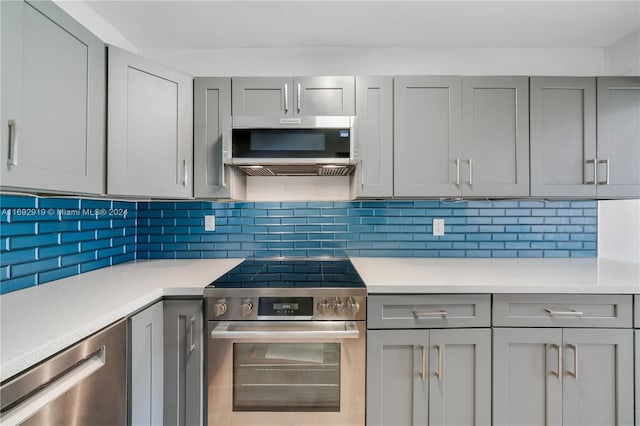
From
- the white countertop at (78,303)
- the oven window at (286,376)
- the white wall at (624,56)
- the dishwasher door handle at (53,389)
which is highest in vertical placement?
the white wall at (624,56)

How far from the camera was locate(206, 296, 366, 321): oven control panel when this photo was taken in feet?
4.99

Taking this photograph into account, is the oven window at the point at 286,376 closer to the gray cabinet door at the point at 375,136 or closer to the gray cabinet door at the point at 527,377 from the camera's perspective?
the gray cabinet door at the point at 527,377

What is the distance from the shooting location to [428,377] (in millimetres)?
1524

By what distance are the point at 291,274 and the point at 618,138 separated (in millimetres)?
2065

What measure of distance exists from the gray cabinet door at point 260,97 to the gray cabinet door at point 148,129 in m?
0.28

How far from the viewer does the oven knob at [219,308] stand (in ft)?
4.94

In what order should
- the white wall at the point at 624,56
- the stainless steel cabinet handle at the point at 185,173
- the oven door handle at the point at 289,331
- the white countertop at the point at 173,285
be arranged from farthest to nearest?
1. the white wall at the point at 624,56
2. the stainless steel cabinet handle at the point at 185,173
3. the oven door handle at the point at 289,331
4. the white countertop at the point at 173,285

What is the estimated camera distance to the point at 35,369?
850mm

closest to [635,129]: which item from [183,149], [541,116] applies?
[541,116]

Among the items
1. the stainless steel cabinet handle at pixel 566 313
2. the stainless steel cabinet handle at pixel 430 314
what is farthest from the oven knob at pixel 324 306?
the stainless steel cabinet handle at pixel 566 313

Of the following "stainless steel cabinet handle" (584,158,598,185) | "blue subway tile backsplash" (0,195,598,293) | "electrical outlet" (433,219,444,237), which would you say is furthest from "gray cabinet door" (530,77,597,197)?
"electrical outlet" (433,219,444,237)

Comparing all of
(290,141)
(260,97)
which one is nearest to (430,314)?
(290,141)

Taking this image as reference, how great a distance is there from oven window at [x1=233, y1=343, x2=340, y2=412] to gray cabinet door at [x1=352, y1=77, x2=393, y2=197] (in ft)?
3.00

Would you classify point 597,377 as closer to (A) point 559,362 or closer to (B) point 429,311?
(A) point 559,362
